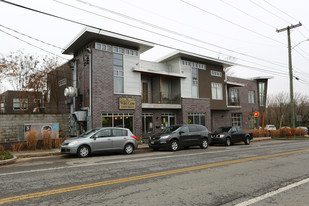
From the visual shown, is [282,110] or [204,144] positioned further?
[282,110]

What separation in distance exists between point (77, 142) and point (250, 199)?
8.65 metres

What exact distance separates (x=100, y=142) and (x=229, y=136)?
10.6 meters

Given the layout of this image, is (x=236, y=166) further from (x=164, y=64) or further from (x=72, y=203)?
(x=164, y=64)

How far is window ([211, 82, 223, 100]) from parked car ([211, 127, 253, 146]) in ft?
26.0

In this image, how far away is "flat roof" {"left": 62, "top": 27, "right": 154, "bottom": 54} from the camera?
16.8 m

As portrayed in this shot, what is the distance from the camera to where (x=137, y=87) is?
65.1 ft

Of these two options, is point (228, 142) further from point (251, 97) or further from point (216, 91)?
point (251, 97)

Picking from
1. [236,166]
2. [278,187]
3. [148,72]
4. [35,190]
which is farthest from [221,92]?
[35,190]

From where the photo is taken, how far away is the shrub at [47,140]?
14.0 metres

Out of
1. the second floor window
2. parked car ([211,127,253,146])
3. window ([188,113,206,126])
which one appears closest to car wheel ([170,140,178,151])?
parked car ([211,127,253,146])

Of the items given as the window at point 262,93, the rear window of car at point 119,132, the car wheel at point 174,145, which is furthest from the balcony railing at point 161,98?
the window at point 262,93

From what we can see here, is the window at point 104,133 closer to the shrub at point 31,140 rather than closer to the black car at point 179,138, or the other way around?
the black car at point 179,138

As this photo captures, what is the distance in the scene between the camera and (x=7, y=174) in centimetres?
735

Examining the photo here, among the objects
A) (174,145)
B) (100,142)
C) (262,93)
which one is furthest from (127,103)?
Answer: (262,93)
